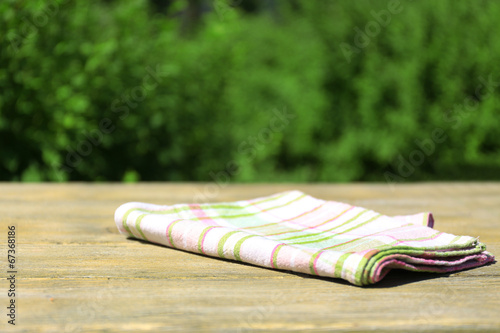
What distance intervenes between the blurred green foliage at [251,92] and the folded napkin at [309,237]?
1.53 m

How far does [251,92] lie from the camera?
236 inches

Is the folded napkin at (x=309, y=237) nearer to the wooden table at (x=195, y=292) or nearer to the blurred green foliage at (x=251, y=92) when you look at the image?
the wooden table at (x=195, y=292)

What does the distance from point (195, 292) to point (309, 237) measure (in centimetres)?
29

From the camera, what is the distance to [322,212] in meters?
1.29

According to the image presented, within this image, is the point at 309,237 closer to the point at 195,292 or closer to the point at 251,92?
the point at 195,292

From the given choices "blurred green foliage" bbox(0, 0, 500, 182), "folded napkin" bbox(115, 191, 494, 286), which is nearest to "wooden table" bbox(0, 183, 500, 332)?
"folded napkin" bbox(115, 191, 494, 286)

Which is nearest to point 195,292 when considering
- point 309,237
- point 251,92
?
point 309,237

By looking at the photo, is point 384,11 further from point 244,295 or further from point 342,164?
point 244,295

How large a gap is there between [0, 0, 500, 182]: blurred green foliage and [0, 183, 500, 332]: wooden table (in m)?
1.38

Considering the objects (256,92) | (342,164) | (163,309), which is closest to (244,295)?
(163,309)

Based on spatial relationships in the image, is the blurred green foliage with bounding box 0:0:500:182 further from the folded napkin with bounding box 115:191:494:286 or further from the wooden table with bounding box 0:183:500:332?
the folded napkin with bounding box 115:191:494:286

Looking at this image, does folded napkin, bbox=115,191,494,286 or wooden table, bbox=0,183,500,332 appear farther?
folded napkin, bbox=115,191,494,286

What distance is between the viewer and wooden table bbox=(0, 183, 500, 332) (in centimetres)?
77

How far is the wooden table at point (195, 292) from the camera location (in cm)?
77
